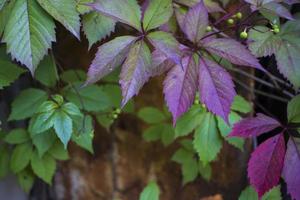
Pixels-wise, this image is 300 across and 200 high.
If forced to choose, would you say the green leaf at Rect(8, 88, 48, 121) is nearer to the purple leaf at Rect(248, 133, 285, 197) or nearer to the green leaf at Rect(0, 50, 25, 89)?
the green leaf at Rect(0, 50, 25, 89)

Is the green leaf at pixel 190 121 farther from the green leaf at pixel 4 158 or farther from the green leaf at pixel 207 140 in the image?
the green leaf at pixel 4 158

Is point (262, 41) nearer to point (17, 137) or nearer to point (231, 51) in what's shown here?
point (231, 51)

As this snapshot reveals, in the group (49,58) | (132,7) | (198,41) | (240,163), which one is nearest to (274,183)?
(198,41)

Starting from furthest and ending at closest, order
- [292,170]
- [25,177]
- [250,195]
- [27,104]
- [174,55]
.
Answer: [25,177] < [27,104] < [250,195] < [292,170] < [174,55]

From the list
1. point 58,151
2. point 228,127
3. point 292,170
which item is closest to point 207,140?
point 228,127

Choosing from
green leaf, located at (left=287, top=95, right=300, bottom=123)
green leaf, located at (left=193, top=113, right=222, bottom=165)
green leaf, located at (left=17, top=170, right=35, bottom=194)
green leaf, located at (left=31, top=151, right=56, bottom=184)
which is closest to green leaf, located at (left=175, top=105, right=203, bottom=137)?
green leaf, located at (left=193, top=113, right=222, bottom=165)

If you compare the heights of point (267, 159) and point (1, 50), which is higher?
point (1, 50)

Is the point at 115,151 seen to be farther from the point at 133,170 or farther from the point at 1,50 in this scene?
the point at 1,50
